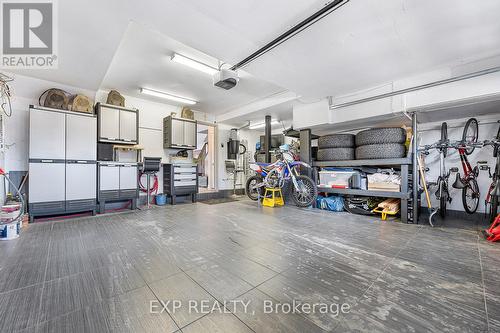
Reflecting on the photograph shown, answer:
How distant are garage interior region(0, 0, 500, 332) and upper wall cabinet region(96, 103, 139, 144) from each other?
1.3 inches

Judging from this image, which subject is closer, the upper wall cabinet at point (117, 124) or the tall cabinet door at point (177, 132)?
the upper wall cabinet at point (117, 124)

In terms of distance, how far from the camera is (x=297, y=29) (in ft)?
7.54

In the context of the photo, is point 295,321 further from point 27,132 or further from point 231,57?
point 27,132

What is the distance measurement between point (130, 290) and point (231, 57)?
298 cm

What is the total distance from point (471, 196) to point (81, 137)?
7869 millimetres

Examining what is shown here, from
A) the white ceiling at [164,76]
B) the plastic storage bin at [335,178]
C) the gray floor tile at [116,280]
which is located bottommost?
the gray floor tile at [116,280]

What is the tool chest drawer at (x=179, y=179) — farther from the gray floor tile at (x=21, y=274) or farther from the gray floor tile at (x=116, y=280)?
the gray floor tile at (x=116, y=280)

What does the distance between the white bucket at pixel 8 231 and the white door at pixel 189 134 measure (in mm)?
3731

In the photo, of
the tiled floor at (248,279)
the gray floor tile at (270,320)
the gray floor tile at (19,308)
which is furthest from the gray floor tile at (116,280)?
the gray floor tile at (270,320)

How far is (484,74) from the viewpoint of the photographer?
282 cm

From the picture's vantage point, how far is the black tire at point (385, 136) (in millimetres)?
3715

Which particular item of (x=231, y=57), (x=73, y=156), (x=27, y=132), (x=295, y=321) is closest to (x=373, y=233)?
(x=295, y=321)

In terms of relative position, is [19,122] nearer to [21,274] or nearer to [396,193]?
[21,274]

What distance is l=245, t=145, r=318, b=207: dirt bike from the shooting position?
4.46 metres
